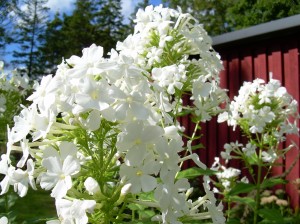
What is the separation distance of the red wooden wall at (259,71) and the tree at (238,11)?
3682 mm

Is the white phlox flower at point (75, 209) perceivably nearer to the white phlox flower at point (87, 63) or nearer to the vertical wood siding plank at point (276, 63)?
the white phlox flower at point (87, 63)

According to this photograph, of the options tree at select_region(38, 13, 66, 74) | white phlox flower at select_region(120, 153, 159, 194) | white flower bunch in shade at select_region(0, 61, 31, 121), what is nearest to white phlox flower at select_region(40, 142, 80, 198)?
white phlox flower at select_region(120, 153, 159, 194)

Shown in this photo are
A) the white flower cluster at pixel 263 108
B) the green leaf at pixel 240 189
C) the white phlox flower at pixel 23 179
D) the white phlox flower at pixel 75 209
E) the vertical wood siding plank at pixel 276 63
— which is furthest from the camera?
the vertical wood siding plank at pixel 276 63

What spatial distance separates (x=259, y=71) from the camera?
5.79 meters

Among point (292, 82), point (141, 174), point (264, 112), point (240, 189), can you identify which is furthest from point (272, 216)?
point (292, 82)

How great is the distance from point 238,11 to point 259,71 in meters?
16.4

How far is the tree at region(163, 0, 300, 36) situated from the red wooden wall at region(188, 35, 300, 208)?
12.1 feet

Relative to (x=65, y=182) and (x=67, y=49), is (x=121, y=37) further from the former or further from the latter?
(x=65, y=182)

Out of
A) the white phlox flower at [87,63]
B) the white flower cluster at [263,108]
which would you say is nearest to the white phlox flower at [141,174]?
the white phlox flower at [87,63]

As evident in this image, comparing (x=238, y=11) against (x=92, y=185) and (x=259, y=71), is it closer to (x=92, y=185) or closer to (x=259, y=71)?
(x=259, y=71)

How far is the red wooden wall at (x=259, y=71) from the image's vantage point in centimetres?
530

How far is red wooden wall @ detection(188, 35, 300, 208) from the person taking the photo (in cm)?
530

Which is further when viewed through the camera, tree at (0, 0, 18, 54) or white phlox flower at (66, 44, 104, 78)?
tree at (0, 0, 18, 54)

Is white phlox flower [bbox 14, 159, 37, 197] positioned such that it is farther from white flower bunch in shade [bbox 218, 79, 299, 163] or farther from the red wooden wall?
the red wooden wall
